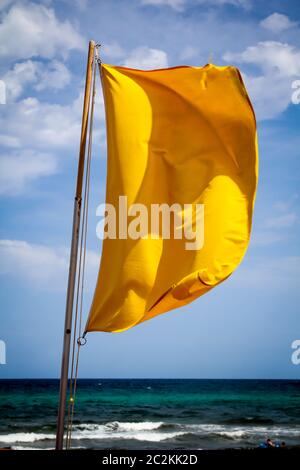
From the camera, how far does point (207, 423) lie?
33.0 m

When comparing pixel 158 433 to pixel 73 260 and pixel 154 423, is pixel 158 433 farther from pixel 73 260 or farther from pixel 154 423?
pixel 73 260

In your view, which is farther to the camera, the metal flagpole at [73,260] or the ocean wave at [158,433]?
the ocean wave at [158,433]

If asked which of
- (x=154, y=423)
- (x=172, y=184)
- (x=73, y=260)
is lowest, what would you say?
(x=154, y=423)

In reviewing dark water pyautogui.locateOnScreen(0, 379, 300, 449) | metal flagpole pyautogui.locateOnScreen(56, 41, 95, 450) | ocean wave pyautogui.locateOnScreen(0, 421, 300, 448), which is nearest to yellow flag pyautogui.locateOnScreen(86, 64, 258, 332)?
metal flagpole pyautogui.locateOnScreen(56, 41, 95, 450)

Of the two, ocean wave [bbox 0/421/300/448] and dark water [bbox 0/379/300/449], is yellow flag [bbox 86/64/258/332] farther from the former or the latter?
ocean wave [bbox 0/421/300/448]

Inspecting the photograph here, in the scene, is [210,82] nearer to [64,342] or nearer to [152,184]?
[152,184]

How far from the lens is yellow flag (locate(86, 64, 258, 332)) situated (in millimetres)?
→ 5160

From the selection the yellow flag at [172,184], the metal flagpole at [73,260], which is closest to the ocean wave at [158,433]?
the metal flagpole at [73,260]

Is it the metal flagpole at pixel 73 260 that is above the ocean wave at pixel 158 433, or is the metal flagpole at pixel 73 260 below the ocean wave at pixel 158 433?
above

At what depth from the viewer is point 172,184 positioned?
5625 mm

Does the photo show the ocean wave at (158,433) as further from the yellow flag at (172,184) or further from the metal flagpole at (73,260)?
the yellow flag at (172,184)

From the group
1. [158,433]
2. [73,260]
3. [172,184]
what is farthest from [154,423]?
[73,260]

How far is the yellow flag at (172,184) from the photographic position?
5160 millimetres
